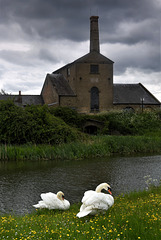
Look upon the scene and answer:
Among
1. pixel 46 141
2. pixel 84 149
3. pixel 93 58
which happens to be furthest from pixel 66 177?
pixel 93 58

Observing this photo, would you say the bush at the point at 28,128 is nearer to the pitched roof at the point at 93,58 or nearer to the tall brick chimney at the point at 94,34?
the pitched roof at the point at 93,58

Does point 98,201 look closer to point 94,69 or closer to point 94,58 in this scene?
point 94,69

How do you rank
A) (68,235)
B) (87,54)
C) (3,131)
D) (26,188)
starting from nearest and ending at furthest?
(68,235), (26,188), (3,131), (87,54)

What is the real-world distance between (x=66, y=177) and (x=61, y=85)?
93.5 ft

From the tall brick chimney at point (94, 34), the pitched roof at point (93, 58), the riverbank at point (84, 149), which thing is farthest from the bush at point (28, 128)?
the tall brick chimney at point (94, 34)

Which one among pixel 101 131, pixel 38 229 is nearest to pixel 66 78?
pixel 101 131

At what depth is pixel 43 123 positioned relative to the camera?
27.1 metres

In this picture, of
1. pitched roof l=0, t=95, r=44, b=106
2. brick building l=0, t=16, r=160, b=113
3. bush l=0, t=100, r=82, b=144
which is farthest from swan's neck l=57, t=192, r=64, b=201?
pitched roof l=0, t=95, r=44, b=106

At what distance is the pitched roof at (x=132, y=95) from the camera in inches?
1730

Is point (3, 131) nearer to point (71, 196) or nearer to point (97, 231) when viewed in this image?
point (71, 196)

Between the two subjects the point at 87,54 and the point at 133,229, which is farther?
the point at 87,54

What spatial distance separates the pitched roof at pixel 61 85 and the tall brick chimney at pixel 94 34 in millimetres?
6192

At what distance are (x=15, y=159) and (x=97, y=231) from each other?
17.7 metres

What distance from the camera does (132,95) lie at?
44.9 metres
